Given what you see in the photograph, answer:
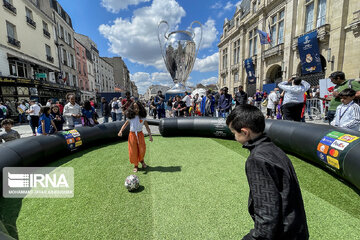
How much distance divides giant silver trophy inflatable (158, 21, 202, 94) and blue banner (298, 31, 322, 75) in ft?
35.4

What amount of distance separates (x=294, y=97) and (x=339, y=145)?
6.84ft

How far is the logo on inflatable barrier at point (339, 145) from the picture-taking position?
10.1ft

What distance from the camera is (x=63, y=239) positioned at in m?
2.17

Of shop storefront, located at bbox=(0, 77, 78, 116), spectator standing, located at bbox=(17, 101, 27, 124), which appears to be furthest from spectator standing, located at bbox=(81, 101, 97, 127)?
shop storefront, located at bbox=(0, 77, 78, 116)

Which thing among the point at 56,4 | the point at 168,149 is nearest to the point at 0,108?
the point at 168,149

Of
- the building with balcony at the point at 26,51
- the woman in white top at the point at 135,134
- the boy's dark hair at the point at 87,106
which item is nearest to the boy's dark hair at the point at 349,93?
the woman in white top at the point at 135,134

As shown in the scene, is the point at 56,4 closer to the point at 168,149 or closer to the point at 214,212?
the point at 168,149

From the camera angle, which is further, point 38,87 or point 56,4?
point 56,4

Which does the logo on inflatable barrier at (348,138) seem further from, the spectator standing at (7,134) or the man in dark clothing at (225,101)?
the spectator standing at (7,134)

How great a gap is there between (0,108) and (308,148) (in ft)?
50.3

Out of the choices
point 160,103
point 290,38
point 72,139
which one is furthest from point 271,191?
point 290,38

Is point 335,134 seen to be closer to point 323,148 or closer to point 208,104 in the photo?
point 323,148

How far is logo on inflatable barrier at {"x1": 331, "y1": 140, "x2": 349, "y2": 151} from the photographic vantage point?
308cm

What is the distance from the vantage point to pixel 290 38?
18.1 meters
